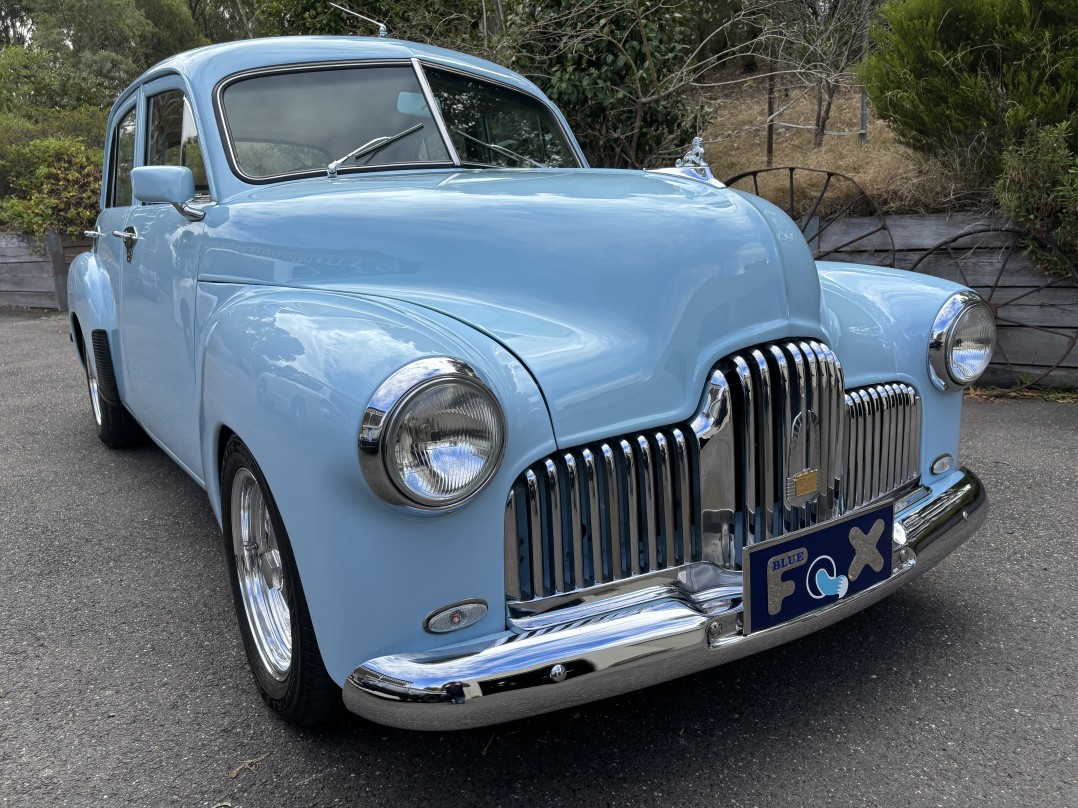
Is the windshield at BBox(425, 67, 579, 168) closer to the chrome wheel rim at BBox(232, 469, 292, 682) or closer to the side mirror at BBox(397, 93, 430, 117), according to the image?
the side mirror at BBox(397, 93, 430, 117)

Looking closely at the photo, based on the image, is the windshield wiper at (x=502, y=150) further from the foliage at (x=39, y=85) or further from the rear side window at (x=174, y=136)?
the foliage at (x=39, y=85)

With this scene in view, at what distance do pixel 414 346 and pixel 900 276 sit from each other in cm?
175

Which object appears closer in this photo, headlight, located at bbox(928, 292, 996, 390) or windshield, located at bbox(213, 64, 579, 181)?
headlight, located at bbox(928, 292, 996, 390)

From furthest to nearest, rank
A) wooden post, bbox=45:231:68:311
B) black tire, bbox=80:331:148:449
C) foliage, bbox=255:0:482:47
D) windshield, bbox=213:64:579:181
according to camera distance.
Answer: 1. wooden post, bbox=45:231:68:311
2. foliage, bbox=255:0:482:47
3. black tire, bbox=80:331:148:449
4. windshield, bbox=213:64:579:181

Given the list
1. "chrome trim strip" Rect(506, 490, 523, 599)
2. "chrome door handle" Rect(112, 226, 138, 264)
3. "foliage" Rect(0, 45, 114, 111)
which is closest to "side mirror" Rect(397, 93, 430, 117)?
"chrome door handle" Rect(112, 226, 138, 264)

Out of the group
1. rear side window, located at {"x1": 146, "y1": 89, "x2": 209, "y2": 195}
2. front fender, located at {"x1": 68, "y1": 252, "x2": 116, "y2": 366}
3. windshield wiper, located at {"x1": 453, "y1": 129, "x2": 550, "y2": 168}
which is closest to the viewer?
rear side window, located at {"x1": 146, "y1": 89, "x2": 209, "y2": 195}

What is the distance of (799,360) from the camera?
189 centimetres

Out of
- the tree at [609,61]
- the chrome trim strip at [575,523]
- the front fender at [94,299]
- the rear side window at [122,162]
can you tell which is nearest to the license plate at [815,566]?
the chrome trim strip at [575,523]

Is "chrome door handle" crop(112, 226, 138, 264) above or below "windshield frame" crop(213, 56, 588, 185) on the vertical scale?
Answer: below

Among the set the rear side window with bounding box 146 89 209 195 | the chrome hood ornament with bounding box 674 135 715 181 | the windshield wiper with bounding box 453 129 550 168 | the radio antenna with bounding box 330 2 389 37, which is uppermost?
the radio antenna with bounding box 330 2 389 37

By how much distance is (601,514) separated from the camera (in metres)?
1.74

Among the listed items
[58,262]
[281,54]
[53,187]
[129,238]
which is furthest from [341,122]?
[53,187]

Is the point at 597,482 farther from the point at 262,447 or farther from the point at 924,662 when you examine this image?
the point at 924,662

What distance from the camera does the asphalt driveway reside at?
182cm
